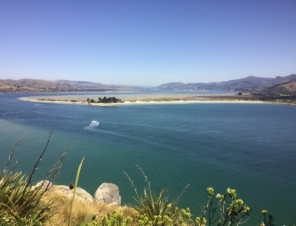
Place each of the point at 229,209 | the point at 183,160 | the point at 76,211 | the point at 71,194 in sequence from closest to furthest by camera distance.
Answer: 1. the point at 229,209
2. the point at 76,211
3. the point at 71,194
4. the point at 183,160

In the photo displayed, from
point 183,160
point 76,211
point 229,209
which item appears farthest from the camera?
point 183,160

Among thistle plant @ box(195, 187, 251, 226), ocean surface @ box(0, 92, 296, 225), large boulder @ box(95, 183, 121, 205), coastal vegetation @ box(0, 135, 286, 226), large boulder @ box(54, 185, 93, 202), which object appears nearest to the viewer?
thistle plant @ box(195, 187, 251, 226)

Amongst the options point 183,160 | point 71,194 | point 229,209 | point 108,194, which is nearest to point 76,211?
point 71,194

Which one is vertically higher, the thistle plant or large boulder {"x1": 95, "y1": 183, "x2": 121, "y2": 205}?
the thistle plant

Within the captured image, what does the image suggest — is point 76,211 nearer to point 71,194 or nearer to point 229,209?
point 71,194

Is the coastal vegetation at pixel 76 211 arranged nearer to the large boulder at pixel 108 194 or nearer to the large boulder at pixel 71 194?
the large boulder at pixel 71 194

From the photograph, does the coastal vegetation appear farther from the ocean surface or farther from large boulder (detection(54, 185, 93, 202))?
the ocean surface

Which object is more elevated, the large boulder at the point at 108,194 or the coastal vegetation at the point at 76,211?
the coastal vegetation at the point at 76,211

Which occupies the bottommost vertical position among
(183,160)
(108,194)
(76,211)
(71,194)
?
(183,160)

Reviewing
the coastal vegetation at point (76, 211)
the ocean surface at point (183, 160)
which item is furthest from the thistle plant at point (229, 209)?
the ocean surface at point (183, 160)

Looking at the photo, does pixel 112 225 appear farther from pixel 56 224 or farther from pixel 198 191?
pixel 198 191

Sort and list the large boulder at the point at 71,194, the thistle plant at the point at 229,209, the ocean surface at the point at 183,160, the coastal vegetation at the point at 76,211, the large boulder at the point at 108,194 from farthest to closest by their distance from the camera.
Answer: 1. the ocean surface at the point at 183,160
2. the large boulder at the point at 108,194
3. the large boulder at the point at 71,194
4. the coastal vegetation at the point at 76,211
5. the thistle plant at the point at 229,209

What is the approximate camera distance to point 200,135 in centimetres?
3002

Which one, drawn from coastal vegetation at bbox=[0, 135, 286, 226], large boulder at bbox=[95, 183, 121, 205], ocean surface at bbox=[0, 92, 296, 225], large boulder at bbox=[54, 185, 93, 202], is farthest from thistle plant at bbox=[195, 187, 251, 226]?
ocean surface at bbox=[0, 92, 296, 225]
